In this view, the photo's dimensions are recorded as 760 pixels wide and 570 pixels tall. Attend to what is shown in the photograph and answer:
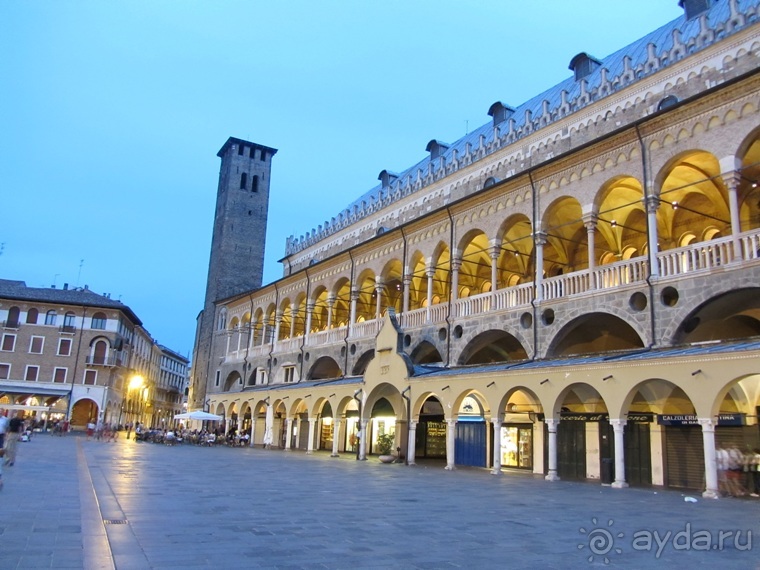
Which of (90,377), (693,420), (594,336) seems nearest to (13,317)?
(90,377)

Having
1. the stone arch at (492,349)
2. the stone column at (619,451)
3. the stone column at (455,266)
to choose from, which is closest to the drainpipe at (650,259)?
the stone column at (619,451)

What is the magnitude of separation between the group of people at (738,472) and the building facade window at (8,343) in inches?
2210

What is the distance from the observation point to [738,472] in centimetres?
1512

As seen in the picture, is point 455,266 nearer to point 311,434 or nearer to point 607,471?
point 607,471

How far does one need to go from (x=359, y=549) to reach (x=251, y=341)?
3969 centimetres

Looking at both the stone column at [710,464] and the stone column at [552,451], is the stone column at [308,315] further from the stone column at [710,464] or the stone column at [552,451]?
the stone column at [710,464]

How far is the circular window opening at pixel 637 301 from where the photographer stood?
19797 millimetres

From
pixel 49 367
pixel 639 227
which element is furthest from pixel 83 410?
pixel 639 227

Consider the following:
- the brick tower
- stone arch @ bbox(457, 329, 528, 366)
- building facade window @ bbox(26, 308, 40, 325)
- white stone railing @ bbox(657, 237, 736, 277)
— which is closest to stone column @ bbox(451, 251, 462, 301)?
stone arch @ bbox(457, 329, 528, 366)

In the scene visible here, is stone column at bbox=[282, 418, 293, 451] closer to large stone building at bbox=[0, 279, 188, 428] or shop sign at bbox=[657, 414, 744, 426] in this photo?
shop sign at bbox=[657, 414, 744, 426]

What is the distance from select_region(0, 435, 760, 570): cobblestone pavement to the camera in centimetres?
687

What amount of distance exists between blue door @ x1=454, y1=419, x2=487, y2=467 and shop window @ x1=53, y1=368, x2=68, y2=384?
42.8 m

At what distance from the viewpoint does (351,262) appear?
3509 cm

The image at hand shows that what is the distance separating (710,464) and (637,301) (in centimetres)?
626
